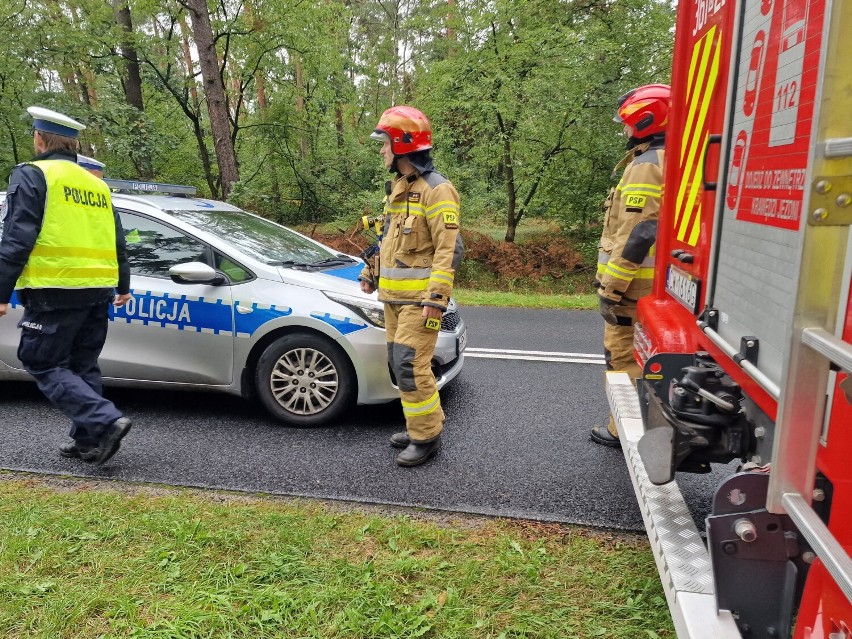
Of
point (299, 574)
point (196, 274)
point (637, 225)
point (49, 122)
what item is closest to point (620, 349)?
point (637, 225)

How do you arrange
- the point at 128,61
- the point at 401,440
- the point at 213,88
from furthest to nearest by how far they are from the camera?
the point at 128,61 < the point at 213,88 < the point at 401,440

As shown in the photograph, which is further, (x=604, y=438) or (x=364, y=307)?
(x=364, y=307)

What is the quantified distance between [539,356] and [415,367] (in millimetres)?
2760

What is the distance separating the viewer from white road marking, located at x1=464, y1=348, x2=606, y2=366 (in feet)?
19.5

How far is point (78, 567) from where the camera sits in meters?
2.66

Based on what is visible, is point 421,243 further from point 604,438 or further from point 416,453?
point 604,438

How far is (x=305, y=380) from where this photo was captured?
4.20 m

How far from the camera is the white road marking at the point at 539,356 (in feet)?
Result: 19.5

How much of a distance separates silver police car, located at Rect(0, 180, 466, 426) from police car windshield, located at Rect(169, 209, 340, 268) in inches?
1.4

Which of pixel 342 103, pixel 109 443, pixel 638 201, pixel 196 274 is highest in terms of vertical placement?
pixel 342 103

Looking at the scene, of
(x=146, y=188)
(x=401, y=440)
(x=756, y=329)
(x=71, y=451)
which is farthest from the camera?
(x=146, y=188)

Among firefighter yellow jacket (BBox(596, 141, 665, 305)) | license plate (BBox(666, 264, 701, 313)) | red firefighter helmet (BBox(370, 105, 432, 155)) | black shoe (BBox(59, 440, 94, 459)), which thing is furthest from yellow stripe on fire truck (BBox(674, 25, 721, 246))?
black shoe (BBox(59, 440, 94, 459))

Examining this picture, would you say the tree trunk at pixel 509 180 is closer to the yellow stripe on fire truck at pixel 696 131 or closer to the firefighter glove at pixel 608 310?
the firefighter glove at pixel 608 310

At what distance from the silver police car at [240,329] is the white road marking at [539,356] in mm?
1588
